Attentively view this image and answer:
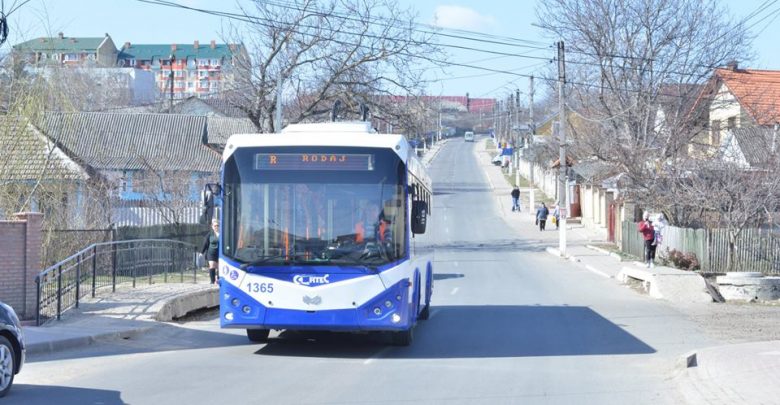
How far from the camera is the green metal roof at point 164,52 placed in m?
168

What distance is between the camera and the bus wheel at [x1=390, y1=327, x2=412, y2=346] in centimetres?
1443

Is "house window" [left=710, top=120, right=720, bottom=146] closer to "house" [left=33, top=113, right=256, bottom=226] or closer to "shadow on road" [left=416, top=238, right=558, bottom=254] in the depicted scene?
"shadow on road" [left=416, top=238, right=558, bottom=254]

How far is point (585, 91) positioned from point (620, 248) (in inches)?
341

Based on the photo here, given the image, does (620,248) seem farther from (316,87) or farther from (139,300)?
(139,300)

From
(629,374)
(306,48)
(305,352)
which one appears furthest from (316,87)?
(629,374)

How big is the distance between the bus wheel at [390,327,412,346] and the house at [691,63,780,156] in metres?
30.8

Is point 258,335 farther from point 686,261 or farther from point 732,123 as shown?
point 732,123

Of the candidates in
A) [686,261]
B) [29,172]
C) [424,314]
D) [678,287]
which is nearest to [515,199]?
[686,261]

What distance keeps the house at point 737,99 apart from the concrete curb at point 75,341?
32432 mm

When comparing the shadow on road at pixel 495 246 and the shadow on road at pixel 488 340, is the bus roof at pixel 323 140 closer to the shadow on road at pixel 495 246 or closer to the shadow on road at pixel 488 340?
the shadow on road at pixel 488 340

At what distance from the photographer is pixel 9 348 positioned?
9.89m

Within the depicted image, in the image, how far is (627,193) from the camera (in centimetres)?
4034

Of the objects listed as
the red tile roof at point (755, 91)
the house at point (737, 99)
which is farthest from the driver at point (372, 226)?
the red tile roof at point (755, 91)

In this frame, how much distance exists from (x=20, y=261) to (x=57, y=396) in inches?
271
